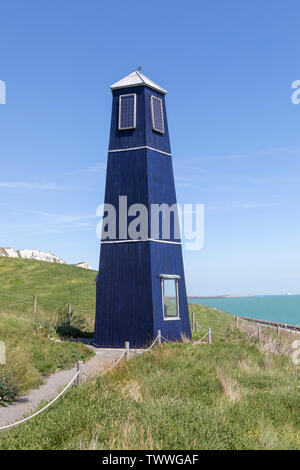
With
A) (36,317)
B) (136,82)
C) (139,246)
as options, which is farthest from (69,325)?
(136,82)

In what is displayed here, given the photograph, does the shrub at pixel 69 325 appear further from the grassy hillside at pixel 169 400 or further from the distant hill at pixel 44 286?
the distant hill at pixel 44 286

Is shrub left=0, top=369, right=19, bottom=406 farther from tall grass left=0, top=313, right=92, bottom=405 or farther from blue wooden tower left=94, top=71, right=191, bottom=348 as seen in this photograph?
blue wooden tower left=94, top=71, right=191, bottom=348

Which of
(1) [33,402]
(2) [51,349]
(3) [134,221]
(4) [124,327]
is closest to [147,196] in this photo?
(3) [134,221]

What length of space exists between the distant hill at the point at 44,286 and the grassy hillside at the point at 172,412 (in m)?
21.1

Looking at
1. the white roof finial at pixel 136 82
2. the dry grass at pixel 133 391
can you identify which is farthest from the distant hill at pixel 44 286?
the dry grass at pixel 133 391

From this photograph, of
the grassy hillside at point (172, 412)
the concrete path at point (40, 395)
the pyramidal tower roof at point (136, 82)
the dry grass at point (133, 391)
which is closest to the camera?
the grassy hillside at point (172, 412)

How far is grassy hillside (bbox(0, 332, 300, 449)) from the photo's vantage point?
7941 mm

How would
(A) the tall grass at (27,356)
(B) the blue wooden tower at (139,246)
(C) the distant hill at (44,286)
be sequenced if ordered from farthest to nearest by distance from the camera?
(C) the distant hill at (44,286) → (B) the blue wooden tower at (139,246) → (A) the tall grass at (27,356)

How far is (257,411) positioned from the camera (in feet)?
34.0

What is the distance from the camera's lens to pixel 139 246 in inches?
853

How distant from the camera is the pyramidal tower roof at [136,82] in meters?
22.7

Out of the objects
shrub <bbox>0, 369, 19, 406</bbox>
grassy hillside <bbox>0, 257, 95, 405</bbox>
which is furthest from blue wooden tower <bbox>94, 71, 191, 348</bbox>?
shrub <bbox>0, 369, 19, 406</bbox>

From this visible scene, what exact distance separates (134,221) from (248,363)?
26.7 feet

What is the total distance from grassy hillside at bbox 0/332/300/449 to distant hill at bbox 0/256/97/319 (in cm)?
2105
